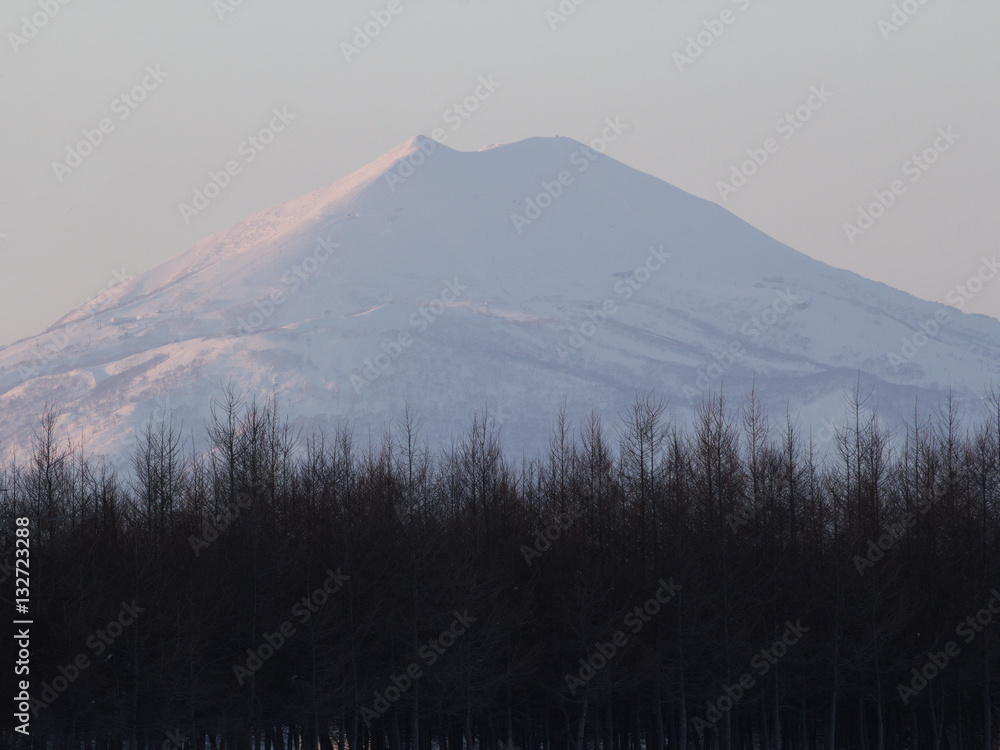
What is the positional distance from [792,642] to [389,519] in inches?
502

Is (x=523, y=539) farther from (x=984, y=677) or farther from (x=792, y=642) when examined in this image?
(x=984, y=677)

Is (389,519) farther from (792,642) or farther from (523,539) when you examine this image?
(792,642)

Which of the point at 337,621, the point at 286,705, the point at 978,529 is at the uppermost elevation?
the point at 978,529

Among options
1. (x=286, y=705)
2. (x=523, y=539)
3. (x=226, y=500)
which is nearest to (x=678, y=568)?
(x=523, y=539)

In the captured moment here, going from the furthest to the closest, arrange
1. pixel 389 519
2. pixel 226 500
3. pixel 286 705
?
pixel 226 500, pixel 389 519, pixel 286 705

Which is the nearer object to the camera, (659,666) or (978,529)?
(659,666)

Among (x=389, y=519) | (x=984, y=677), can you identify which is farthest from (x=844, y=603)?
(x=389, y=519)

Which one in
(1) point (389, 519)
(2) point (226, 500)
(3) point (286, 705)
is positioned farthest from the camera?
(2) point (226, 500)

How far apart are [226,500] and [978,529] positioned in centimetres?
2455

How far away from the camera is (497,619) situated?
116 ft

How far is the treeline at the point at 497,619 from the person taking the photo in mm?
31531

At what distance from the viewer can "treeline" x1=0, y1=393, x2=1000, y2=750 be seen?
31531mm

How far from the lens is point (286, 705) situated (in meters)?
33.7

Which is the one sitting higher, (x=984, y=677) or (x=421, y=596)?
(x=421, y=596)
